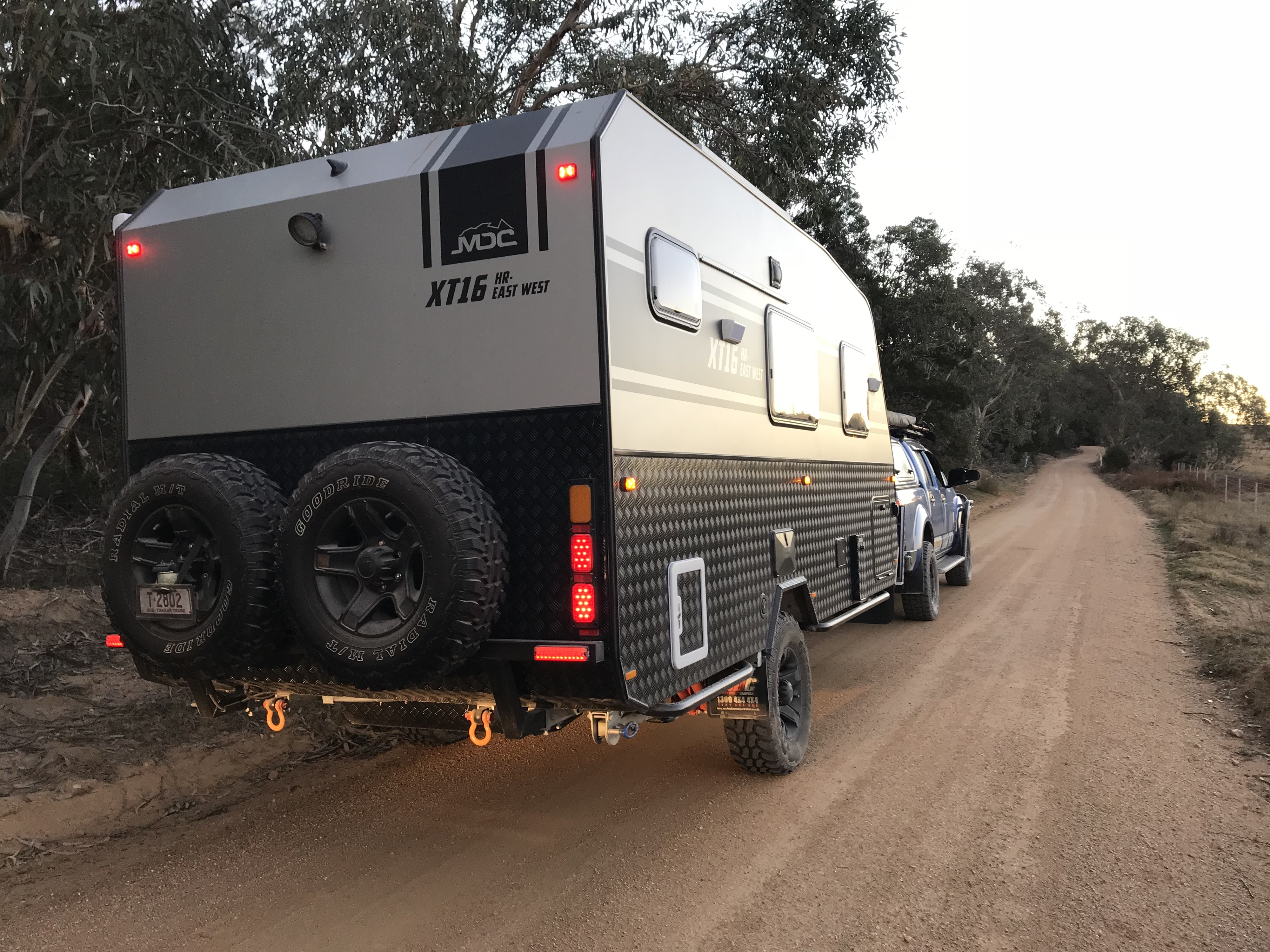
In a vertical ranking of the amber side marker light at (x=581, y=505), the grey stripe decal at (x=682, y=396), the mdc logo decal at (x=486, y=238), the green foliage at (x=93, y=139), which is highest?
the green foliage at (x=93, y=139)

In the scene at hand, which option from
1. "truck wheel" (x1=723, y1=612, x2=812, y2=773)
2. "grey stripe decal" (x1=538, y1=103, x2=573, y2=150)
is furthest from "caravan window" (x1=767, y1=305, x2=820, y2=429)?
"grey stripe decal" (x1=538, y1=103, x2=573, y2=150)

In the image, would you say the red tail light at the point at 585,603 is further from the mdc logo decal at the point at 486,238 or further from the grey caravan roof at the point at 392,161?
the grey caravan roof at the point at 392,161

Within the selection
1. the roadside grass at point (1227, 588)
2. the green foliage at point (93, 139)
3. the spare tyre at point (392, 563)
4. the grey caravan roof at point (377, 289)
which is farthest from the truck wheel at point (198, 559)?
the roadside grass at point (1227, 588)

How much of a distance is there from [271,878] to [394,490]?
1.82 m

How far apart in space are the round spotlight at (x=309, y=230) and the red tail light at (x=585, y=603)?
1864mm

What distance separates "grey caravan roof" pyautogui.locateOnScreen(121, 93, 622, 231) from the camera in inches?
150

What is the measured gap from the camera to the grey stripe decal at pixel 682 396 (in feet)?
12.5

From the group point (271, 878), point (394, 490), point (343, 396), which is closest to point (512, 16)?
point (343, 396)

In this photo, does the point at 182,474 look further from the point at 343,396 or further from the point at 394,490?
the point at 394,490

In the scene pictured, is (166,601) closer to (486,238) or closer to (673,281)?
(486,238)

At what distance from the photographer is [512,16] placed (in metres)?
10.7

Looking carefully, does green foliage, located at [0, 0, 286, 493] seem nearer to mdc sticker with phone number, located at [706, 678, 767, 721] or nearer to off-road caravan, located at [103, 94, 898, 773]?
off-road caravan, located at [103, 94, 898, 773]

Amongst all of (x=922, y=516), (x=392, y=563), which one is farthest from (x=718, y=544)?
(x=922, y=516)

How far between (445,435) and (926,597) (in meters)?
7.03
